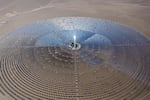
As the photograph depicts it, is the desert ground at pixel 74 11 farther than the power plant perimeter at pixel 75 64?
Yes

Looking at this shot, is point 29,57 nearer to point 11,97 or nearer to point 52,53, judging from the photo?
point 52,53

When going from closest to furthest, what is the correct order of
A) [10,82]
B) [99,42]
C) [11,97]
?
[11,97] < [10,82] < [99,42]

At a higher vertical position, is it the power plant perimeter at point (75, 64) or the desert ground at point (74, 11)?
the desert ground at point (74, 11)

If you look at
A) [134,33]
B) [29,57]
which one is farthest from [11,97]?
[134,33]

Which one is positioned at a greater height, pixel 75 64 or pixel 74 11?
pixel 74 11

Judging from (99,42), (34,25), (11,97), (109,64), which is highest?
(34,25)
